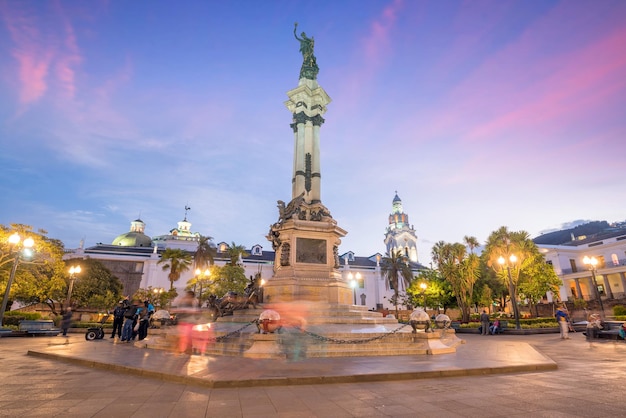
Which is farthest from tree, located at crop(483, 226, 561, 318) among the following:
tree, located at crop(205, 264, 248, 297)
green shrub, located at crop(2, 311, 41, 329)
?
green shrub, located at crop(2, 311, 41, 329)

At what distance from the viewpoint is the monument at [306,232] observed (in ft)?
52.1

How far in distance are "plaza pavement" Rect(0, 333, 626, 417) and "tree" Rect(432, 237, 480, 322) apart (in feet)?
82.2

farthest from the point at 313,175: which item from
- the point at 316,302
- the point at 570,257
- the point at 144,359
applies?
the point at 570,257

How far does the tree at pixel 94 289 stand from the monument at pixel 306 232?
111 feet

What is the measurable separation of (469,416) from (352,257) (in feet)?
215

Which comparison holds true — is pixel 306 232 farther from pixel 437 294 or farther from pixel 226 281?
pixel 437 294

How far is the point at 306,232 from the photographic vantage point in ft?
56.2

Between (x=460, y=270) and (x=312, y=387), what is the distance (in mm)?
31059

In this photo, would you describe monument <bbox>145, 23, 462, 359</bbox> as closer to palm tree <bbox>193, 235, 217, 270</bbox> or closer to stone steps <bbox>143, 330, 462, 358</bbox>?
stone steps <bbox>143, 330, 462, 358</bbox>

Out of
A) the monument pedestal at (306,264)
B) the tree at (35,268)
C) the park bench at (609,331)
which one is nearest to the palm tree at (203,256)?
the tree at (35,268)

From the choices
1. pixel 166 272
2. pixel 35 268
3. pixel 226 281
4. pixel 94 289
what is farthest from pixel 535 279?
pixel 166 272

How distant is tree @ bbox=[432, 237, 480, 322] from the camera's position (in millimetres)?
32688

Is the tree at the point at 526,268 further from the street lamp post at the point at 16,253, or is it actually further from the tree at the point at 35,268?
the tree at the point at 35,268

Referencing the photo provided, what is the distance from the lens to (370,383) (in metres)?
6.37
